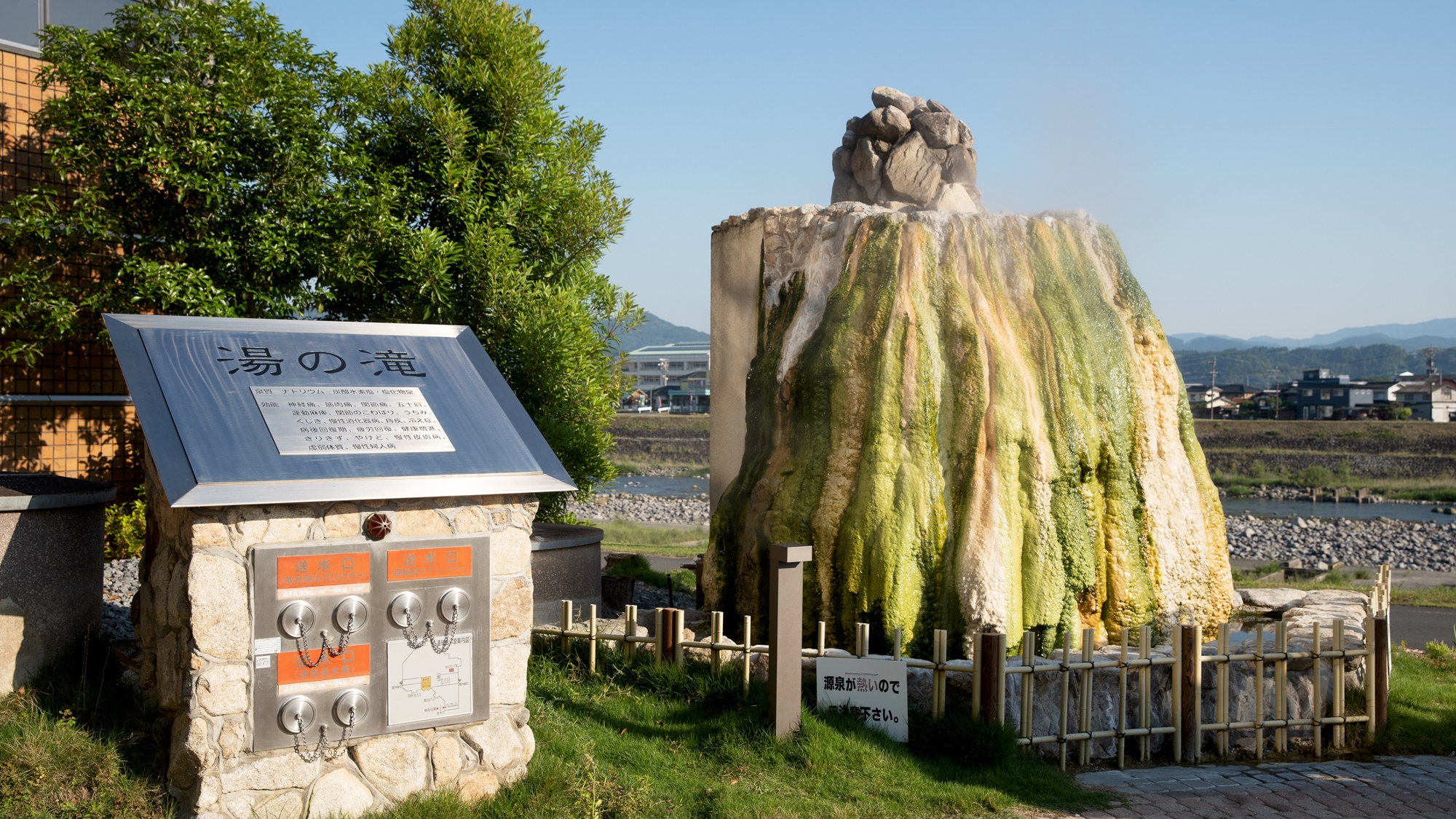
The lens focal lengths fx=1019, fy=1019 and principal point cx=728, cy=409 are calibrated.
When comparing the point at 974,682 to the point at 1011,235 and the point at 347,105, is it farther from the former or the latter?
the point at 347,105

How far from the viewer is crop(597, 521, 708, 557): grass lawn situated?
18781 millimetres

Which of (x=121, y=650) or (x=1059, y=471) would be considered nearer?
(x=121, y=650)

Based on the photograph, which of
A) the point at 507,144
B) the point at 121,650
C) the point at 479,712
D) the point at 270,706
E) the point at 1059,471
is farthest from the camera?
the point at 507,144

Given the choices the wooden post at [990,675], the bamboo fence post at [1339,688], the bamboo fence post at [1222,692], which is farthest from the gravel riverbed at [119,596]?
the bamboo fence post at [1339,688]

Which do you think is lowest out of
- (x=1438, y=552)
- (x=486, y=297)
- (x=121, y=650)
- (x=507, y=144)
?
(x=1438, y=552)

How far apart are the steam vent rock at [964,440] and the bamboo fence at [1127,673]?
0.76 metres

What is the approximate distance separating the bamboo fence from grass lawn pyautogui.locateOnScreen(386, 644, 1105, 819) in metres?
0.27

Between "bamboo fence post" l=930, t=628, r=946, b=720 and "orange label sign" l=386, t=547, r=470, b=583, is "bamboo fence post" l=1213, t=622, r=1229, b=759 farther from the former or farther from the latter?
"orange label sign" l=386, t=547, r=470, b=583

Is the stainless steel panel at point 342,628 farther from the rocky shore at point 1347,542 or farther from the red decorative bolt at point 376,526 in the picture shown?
the rocky shore at point 1347,542

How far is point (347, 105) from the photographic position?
33.3 ft

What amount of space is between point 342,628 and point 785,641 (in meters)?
2.32

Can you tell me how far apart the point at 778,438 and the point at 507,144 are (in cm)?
460

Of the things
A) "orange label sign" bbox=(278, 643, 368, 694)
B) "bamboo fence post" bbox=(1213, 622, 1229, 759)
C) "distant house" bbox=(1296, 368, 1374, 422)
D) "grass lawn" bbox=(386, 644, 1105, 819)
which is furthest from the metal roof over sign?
"distant house" bbox=(1296, 368, 1374, 422)

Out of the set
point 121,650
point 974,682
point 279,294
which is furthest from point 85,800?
point 279,294
